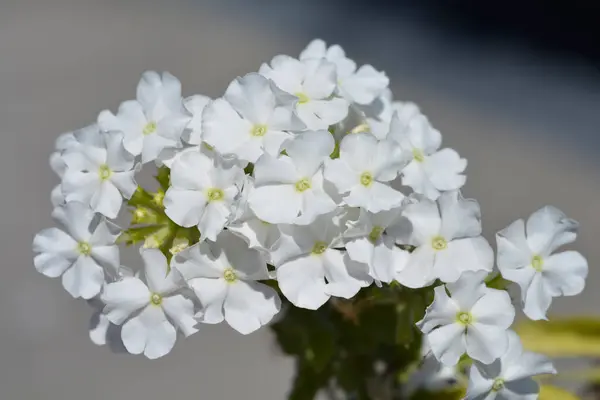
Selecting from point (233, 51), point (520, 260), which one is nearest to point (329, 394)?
point (520, 260)

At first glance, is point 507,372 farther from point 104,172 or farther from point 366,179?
point 104,172

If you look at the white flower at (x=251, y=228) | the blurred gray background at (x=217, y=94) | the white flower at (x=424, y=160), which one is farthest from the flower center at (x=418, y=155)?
the blurred gray background at (x=217, y=94)

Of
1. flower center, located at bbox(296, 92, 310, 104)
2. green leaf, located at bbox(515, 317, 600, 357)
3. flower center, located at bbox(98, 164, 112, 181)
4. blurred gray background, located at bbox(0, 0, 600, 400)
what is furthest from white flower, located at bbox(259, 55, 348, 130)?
blurred gray background, located at bbox(0, 0, 600, 400)

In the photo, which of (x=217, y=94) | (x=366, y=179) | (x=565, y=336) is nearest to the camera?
(x=366, y=179)

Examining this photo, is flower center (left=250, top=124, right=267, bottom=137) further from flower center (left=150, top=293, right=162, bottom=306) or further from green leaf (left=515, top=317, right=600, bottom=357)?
green leaf (left=515, top=317, right=600, bottom=357)

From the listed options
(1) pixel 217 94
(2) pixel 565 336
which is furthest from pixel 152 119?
(1) pixel 217 94

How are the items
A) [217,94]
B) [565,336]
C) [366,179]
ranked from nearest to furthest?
[366,179]
[565,336]
[217,94]

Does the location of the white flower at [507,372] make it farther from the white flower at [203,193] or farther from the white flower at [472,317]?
the white flower at [203,193]
